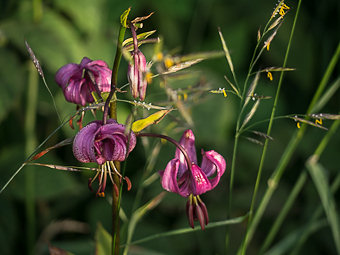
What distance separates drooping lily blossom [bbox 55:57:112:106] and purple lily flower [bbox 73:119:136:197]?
0.12 metres

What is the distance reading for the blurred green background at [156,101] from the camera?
1.74 meters

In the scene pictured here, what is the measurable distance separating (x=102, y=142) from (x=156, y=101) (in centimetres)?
127

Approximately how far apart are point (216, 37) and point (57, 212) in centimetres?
124

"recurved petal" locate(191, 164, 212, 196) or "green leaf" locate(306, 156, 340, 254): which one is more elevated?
"recurved petal" locate(191, 164, 212, 196)

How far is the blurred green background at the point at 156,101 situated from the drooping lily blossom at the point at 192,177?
565mm

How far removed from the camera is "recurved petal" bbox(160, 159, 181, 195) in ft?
2.92

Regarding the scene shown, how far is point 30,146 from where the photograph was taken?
5.65ft

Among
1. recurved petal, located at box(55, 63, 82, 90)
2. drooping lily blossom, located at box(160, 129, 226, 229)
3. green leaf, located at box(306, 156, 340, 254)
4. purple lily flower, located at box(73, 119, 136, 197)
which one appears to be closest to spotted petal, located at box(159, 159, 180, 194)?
drooping lily blossom, located at box(160, 129, 226, 229)

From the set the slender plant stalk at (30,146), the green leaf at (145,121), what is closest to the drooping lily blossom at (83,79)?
the green leaf at (145,121)

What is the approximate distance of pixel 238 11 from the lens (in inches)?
104

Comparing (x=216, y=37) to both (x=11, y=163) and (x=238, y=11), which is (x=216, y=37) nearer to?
(x=238, y=11)

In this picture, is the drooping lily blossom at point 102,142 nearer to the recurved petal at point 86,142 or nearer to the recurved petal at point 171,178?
the recurved petal at point 86,142

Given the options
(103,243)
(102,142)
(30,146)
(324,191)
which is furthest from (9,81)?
(324,191)

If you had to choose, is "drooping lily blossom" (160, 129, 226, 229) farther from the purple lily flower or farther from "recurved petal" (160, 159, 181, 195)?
the purple lily flower
